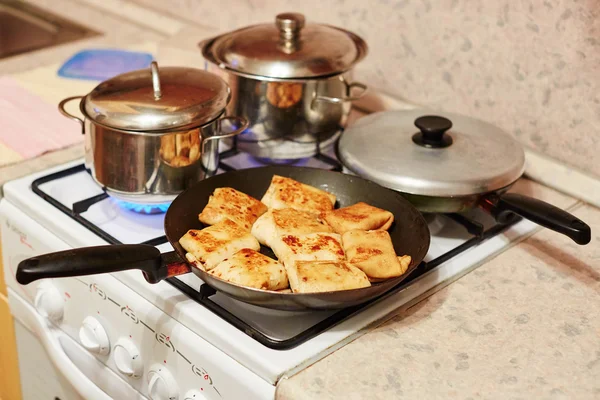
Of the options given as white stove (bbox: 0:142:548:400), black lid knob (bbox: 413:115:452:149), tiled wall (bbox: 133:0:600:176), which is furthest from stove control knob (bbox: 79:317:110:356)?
tiled wall (bbox: 133:0:600:176)

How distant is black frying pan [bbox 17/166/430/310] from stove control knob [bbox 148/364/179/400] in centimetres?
12

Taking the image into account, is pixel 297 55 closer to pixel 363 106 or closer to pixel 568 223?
pixel 363 106

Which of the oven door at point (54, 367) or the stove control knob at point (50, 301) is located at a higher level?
the stove control knob at point (50, 301)

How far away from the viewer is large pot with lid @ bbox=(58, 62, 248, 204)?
36.8 inches

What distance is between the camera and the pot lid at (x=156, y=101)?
93 centimetres

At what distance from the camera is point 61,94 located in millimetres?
1371

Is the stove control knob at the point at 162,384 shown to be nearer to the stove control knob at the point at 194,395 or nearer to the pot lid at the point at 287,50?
the stove control knob at the point at 194,395

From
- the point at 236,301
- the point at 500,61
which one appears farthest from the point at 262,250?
the point at 500,61

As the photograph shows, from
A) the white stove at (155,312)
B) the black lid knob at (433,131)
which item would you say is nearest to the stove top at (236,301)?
the white stove at (155,312)

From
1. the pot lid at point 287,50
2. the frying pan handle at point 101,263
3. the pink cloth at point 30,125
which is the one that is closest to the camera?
the frying pan handle at point 101,263

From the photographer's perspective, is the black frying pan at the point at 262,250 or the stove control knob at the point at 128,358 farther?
the stove control knob at the point at 128,358

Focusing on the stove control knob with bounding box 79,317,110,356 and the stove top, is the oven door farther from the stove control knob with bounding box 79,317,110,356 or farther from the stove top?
the stove top

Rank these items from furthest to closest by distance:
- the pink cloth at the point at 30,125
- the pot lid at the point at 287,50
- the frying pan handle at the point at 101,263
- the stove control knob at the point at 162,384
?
1. the pink cloth at the point at 30,125
2. the pot lid at the point at 287,50
3. the stove control knob at the point at 162,384
4. the frying pan handle at the point at 101,263

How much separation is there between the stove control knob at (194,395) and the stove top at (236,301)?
0.22 ft
